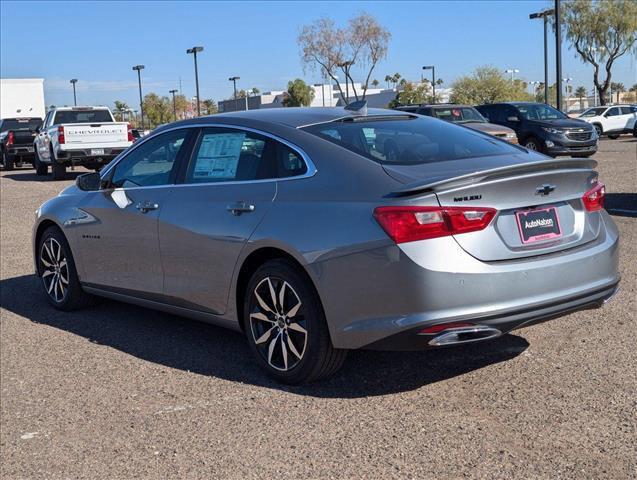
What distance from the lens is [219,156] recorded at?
545cm

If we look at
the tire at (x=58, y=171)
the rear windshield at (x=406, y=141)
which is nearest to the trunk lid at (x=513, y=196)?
the rear windshield at (x=406, y=141)

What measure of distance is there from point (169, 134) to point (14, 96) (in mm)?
53971

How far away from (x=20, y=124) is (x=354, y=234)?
29859 mm

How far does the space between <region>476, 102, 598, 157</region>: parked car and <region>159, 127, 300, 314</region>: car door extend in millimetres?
17115

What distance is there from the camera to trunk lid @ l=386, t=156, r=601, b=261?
163 inches

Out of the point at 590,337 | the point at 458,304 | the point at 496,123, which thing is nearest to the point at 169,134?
the point at 458,304

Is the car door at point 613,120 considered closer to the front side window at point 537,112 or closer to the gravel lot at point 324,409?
the front side window at point 537,112

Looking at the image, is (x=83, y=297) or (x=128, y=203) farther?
(x=83, y=297)

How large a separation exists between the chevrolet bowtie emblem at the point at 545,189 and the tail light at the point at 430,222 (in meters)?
0.38

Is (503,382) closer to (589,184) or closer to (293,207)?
(589,184)

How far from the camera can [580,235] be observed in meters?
4.58

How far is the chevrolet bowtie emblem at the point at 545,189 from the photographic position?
14.3 feet

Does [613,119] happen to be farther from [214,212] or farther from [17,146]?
[214,212]

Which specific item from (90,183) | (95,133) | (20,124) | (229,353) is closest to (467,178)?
(229,353)
